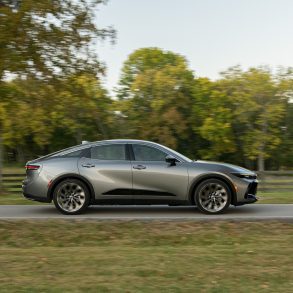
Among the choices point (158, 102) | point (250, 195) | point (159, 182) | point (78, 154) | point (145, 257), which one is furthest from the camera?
point (158, 102)

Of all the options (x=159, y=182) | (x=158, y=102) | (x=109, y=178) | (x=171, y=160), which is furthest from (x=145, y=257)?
(x=158, y=102)

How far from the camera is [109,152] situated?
37.2 ft

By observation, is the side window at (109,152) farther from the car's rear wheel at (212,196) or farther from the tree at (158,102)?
the tree at (158,102)

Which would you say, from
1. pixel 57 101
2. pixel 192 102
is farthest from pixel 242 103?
pixel 57 101

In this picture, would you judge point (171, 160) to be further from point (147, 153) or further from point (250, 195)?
point (250, 195)

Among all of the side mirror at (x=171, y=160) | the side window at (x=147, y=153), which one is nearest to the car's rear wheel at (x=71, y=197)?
the side window at (x=147, y=153)

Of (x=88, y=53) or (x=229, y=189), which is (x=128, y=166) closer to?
(x=229, y=189)

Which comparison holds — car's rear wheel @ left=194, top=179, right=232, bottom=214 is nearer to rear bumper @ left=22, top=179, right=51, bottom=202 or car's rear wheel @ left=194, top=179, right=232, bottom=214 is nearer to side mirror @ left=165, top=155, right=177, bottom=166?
side mirror @ left=165, top=155, right=177, bottom=166

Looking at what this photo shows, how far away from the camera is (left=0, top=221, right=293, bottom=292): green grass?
18.9 feet

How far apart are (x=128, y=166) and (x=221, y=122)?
45.8 meters

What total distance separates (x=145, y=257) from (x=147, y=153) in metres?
4.36

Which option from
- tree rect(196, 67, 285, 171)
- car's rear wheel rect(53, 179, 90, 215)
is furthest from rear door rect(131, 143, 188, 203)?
tree rect(196, 67, 285, 171)

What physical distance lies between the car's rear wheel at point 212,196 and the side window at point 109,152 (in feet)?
5.88

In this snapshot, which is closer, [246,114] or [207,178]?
[207,178]
